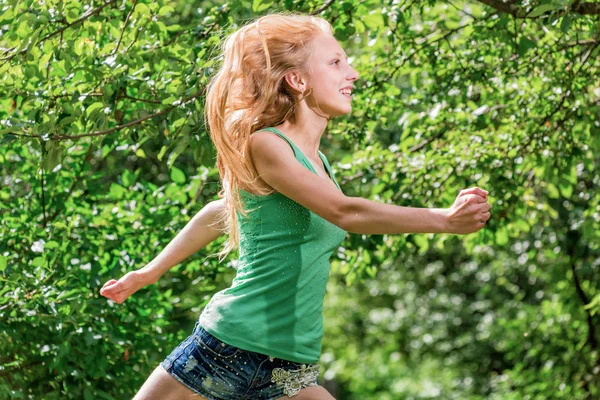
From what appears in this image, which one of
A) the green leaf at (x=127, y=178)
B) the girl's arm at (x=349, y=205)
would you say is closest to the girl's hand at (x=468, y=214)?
the girl's arm at (x=349, y=205)

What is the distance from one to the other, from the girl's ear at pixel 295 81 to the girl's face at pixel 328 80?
2cm

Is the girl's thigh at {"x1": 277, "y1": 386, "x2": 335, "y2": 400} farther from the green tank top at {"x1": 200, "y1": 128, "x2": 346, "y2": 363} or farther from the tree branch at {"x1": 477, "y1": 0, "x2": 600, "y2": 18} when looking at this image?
the tree branch at {"x1": 477, "y1": 0, "x2": 600, "y2": 18}

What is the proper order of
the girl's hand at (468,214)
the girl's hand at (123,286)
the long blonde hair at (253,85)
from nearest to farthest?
the girl's hand at (468,214), the long blonde hair at (253,85), the girl's hand at (123,286)

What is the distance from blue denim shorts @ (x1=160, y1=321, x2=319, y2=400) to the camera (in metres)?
2.33

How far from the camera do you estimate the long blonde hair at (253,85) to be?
8.09 feet

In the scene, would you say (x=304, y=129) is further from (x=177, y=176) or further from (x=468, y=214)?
(x=177, y=176)

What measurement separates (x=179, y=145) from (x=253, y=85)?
109 cm

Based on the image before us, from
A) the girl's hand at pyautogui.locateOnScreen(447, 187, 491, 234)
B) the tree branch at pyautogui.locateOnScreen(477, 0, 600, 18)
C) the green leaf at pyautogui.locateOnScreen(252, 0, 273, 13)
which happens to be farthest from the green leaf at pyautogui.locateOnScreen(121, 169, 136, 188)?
the girl's hand at pyautogui.locateOnScreen(447, 187, 491, 234)

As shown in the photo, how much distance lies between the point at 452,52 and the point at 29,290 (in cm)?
252

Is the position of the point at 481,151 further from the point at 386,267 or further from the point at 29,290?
the point at 386,267

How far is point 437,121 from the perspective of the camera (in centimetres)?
527

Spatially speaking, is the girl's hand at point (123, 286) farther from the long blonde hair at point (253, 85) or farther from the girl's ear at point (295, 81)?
the girl's ear at point (295, 81)

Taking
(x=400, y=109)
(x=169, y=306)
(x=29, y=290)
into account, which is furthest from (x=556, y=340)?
(x=29, y=290)

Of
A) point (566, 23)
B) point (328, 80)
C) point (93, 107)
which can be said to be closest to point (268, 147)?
point (328, 80)
